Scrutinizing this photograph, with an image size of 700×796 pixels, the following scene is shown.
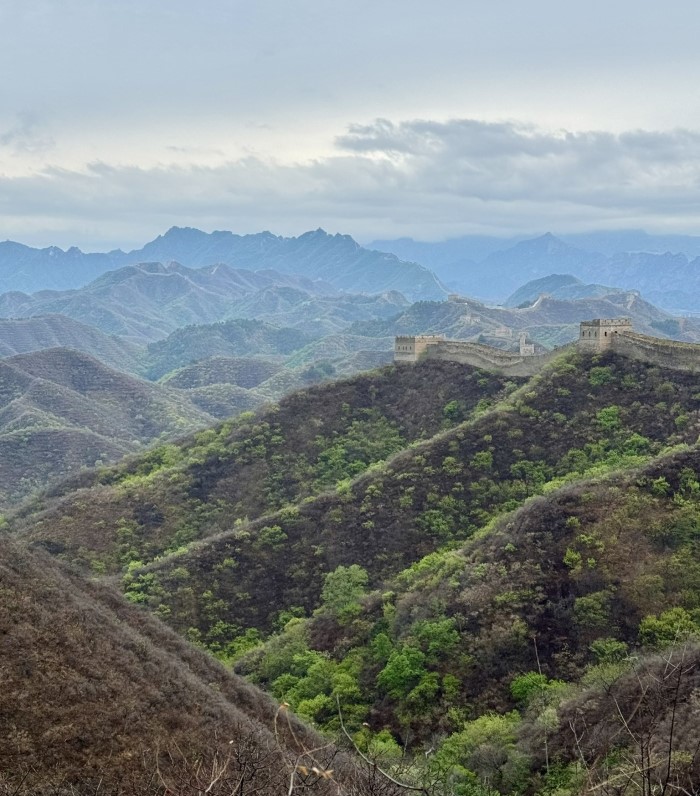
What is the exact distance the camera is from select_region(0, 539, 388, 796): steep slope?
2070 centimetres

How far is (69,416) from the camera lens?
6304 inches

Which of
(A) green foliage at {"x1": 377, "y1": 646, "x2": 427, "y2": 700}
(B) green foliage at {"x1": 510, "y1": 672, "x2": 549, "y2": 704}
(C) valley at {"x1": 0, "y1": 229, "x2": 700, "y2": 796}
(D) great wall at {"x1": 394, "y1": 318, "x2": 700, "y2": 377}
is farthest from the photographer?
(D) great wall at {"x1": 394, "y1": 318, "x2": 700, "y2": 377}

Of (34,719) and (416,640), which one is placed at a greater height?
(34,719)

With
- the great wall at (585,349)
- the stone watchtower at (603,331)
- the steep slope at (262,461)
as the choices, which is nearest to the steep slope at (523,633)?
the great wall at (585,349)

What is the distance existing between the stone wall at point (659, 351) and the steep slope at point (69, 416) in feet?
272

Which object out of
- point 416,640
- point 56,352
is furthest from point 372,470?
point 56,352

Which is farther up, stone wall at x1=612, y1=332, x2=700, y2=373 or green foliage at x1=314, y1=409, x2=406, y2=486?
stone wall at x1=612, y1=332, x2=700, y2=373

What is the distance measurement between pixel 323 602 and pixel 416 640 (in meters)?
11.3

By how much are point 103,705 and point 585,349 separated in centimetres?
4678

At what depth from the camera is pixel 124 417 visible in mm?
170500

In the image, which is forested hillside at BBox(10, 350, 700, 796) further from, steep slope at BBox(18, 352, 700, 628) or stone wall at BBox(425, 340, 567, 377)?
stone wall at BBox(425, 340, 567, 377)

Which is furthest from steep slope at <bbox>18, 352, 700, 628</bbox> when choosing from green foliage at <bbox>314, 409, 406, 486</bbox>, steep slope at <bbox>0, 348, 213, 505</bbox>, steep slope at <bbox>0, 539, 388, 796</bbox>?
steep slope at <bbox>0, 348, 213, 505</bbox>

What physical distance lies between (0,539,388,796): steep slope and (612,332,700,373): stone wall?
35.0 m

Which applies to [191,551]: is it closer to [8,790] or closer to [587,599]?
[587,599]
